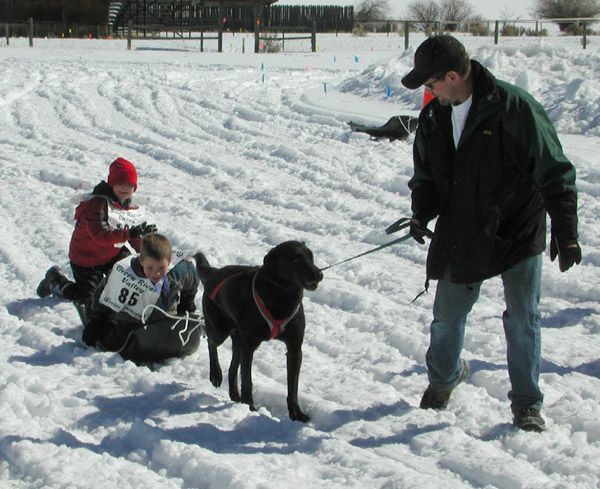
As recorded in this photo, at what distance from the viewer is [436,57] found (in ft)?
12.0

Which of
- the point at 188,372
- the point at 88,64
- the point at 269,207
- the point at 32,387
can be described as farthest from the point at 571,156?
the point at 88,64

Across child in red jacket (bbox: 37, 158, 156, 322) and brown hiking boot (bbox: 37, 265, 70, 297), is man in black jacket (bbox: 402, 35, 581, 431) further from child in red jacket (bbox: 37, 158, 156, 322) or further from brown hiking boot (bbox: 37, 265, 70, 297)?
brown hiking boot (bbox: 37, 265, 70, 297)

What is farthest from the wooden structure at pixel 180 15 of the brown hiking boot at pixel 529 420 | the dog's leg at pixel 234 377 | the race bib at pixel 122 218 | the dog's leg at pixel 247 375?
the brown hiking boot at pixel 529 420

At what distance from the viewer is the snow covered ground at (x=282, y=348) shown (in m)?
3.59

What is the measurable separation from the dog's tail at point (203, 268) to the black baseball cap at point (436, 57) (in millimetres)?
1692

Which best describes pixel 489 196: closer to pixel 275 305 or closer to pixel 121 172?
pixel 275 305

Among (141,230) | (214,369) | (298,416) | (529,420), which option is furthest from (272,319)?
(141,230)

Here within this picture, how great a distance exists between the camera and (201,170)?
33.5 feet

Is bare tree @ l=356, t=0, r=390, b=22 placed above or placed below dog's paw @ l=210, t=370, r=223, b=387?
above

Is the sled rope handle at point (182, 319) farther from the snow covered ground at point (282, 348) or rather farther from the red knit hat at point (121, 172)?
the red knit hat at point (121, 172)

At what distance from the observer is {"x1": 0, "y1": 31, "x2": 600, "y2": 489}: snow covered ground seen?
3.59m

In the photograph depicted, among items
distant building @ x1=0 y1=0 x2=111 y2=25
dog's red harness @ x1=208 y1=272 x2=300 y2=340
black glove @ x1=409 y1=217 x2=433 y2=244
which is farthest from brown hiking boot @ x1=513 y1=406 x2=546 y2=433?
distant building @ x1=0 y1=0 x2=111 y2=25

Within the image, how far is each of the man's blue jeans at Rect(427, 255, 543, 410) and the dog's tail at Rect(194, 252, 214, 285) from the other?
134cm

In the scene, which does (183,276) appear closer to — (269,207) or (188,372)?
(188,372)
